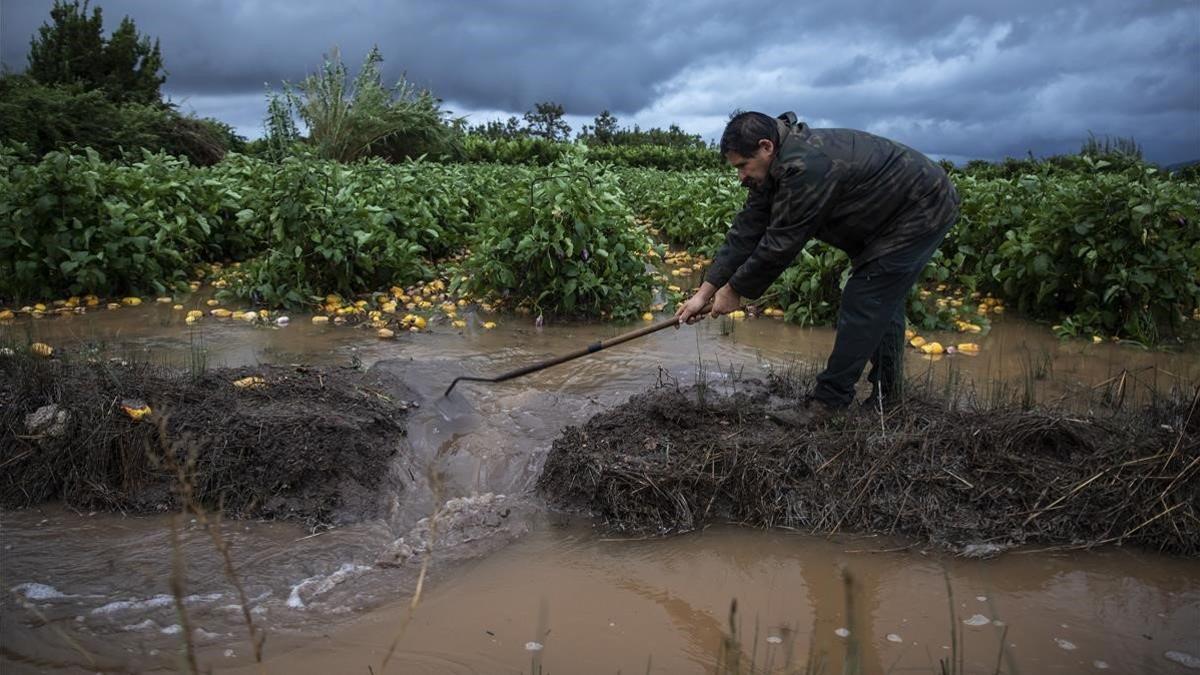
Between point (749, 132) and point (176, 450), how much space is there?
115 inches

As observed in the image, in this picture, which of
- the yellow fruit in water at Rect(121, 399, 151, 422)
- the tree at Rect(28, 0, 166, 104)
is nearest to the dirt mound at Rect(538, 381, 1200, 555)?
the yellow fruit in water at Rect(121, 399, 151, 422)

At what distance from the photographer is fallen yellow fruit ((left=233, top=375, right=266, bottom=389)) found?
4.39 m

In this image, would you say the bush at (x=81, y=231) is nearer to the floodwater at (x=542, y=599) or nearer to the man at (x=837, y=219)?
the floodwater at (x=542, y=599)

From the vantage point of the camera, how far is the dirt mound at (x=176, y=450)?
149 inches

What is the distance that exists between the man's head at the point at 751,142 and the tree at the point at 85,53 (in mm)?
25108

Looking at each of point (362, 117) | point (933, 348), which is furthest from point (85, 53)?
point (933, 348)

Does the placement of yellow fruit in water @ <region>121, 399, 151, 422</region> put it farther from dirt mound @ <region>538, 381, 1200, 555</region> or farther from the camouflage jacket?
the camouflage jacket

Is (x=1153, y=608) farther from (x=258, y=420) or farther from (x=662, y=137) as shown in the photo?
(x=662, y=137)

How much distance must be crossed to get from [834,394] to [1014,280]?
3910mm

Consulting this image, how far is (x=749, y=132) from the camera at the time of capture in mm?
3912

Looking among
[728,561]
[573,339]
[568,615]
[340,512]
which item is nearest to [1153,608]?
[728,561]

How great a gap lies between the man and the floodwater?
3.55 ft

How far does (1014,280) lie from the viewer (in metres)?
7.36

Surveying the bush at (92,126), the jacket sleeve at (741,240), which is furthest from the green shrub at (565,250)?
the bush at (92,126)
